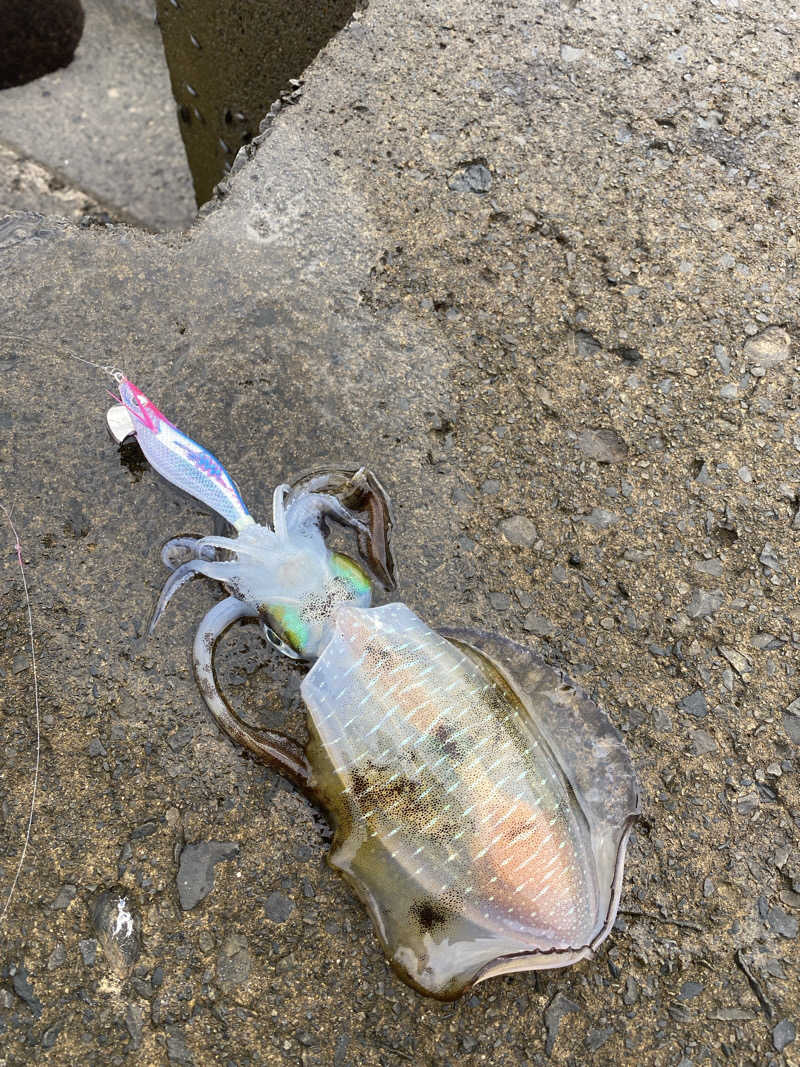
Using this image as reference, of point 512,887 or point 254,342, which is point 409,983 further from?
point 254,342

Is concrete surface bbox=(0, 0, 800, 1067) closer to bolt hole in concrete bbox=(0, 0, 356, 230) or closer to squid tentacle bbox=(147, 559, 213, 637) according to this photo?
squid tentacle bbox=(147, 559, 213, 637)

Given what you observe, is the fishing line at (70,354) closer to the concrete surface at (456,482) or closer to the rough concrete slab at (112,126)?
the concrete surface at (456,482)

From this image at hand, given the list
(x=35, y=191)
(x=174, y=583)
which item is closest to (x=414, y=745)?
(x=174, y=583)

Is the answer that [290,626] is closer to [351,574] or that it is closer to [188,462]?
[351,574]

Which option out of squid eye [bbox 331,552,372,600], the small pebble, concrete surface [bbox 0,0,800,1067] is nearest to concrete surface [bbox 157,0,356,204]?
concrete surface [bbox 0,0,800,1067]

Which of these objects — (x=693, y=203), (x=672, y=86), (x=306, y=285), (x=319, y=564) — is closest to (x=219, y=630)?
(x=319, y=564)

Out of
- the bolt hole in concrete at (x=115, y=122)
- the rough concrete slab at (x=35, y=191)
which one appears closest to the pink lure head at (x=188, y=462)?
the bolt hole in concrete at (x=115, y=122)
